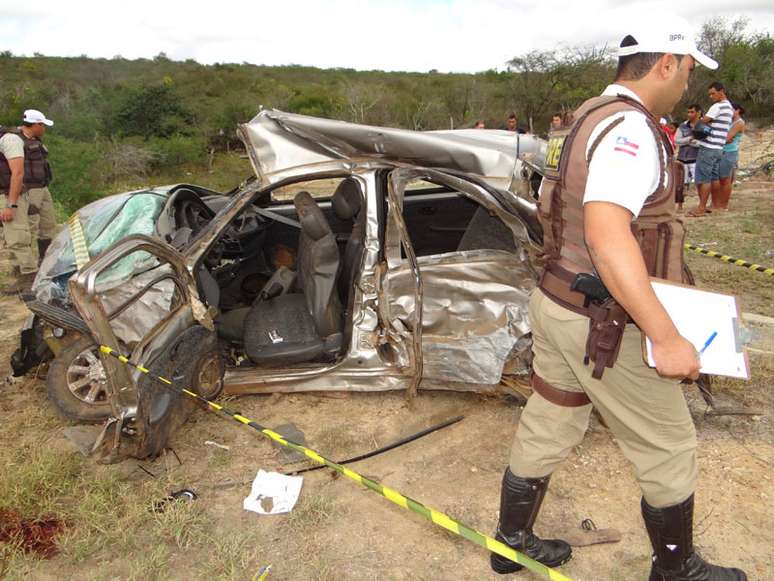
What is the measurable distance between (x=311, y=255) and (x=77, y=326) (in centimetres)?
138

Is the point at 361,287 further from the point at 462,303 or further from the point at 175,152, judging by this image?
the point at 175,152

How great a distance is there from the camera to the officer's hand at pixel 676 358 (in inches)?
61.2

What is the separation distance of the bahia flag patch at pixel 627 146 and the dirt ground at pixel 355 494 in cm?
168

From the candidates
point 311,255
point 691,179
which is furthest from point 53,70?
point 311,255

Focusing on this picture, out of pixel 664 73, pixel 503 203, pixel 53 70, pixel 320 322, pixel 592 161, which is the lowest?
pixel 320 322

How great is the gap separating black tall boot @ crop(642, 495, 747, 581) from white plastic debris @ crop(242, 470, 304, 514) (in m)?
1.59

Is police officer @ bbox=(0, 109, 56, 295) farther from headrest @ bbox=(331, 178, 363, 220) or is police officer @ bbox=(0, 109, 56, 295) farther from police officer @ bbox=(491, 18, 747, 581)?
police officer @ bbox=(491, 18, 747, 581)

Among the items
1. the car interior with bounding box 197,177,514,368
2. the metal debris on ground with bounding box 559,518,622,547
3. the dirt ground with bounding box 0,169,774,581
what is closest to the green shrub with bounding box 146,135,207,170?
the car interior with bounding box 197,177,514,368

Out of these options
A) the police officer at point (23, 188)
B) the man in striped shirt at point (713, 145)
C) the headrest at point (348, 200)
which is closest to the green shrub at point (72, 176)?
the police officer at point (23, 188)

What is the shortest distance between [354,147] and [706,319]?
6.86ft

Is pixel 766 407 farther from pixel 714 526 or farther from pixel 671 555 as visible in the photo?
pixel 671 555

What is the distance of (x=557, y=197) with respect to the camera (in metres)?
1.85

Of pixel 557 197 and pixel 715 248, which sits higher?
pixel 557 197

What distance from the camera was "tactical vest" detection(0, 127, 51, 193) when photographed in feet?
19.6
